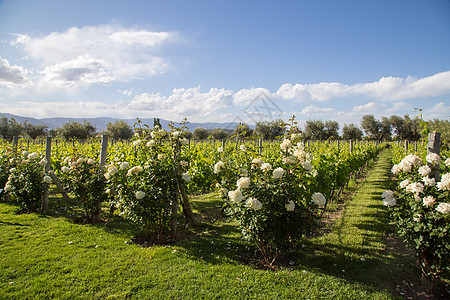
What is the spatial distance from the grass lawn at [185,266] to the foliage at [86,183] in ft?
1.58

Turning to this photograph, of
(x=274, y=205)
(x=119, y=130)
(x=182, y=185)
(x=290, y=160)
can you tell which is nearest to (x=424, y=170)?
(x=290, y=160)

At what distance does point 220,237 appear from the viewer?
4.11 m

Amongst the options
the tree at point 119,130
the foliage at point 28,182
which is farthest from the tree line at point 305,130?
the foliage at point 28,182

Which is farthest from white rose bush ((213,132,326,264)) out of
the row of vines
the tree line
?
the tree line

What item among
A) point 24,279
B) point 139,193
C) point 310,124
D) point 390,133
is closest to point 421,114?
point 139,193

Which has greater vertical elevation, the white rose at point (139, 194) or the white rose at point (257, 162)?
the white rose at point (257, 162)

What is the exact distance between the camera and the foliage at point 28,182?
4.96m

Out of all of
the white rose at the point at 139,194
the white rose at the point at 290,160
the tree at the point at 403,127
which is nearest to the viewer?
the white rose at the point at 290,160

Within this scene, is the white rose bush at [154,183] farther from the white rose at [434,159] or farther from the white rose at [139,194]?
the white rose at [434,159]

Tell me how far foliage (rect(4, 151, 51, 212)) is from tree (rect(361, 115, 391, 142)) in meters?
48.4

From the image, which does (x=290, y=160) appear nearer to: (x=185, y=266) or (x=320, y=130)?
(x=185, y=266)

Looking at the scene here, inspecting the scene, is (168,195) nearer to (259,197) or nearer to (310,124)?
(259,197)

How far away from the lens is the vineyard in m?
2.58

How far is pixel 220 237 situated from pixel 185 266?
109 centimetres
